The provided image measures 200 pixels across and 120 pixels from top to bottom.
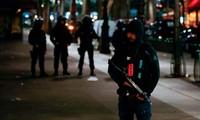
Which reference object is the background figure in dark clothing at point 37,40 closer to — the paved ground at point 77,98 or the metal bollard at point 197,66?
the paved ground at point 77,98

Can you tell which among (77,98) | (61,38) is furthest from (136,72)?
(61,38)

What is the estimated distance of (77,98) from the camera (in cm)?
1289

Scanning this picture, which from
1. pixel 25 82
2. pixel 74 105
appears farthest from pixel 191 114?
pixel 25 82

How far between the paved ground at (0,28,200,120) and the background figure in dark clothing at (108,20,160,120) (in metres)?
4.03

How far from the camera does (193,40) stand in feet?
98.8

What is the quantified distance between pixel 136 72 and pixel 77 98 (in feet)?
21.7

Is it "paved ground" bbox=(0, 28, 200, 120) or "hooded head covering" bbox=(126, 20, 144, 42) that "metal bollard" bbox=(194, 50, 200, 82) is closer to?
"paved ground" bbox=(0, 28, 200, 120)

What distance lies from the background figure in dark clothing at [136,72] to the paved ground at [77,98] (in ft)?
13.2

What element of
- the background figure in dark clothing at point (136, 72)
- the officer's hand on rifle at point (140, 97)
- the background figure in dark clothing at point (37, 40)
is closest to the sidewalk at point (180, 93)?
the background figure in dark clothing at point (37, 40)

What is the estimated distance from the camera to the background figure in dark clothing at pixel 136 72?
6.29 m

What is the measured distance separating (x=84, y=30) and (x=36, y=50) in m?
1.62

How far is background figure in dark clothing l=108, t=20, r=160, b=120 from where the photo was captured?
629 centimetres

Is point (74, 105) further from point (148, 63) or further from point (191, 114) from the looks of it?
point (148, 63)

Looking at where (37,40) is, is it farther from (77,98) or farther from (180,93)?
(180,93)
